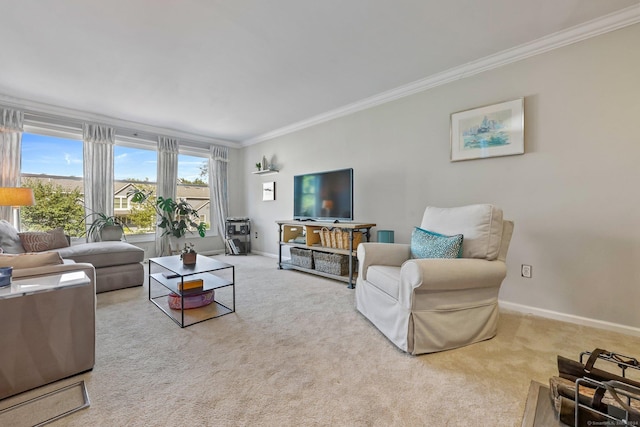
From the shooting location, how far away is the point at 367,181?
366 cm

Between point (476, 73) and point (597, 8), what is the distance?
34.4 inches

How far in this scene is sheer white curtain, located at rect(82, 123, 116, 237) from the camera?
411cm

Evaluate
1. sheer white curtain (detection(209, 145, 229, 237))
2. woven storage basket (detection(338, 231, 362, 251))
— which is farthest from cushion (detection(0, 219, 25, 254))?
woven storage basket (detection(338, 231, 362, 251))

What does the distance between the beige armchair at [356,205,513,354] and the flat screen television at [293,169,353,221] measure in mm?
1411

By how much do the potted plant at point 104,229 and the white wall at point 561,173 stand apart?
4.01 m

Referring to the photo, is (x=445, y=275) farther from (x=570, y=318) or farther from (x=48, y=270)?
(x=48, y=270)

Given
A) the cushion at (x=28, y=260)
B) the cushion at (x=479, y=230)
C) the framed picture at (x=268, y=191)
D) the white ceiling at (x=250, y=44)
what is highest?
the white ceiling at (x=250, y=44)

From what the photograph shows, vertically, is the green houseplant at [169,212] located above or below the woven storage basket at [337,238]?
above

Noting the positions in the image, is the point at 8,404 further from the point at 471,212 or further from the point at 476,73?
the point at 476,73

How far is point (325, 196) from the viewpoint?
3.80m

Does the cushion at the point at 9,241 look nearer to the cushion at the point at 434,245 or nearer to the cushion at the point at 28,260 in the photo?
the cushion at the point at 28,260

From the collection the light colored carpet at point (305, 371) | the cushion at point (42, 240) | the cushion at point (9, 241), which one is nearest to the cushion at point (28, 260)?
the light colored carpet at point (305, 371)

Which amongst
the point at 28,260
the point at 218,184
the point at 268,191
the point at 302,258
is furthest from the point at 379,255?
the point at 218,184

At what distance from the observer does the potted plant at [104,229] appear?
12.9 ft
